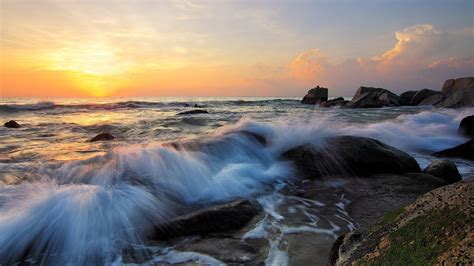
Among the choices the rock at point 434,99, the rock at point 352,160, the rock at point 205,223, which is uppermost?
the rock at point 434,99

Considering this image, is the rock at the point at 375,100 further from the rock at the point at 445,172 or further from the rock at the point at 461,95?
the rock at the point at 445,172

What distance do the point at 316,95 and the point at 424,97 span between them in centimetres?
1358

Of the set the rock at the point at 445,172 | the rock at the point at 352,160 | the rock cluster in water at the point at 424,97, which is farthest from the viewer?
the rock cluster in water at the point at 424,97

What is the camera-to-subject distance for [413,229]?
6.11ft

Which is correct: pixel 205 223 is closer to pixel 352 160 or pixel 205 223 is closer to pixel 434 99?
pixel 352 160

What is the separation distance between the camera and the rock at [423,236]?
1.58 metres

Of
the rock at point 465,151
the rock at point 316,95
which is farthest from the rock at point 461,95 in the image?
the rock at point 465,151

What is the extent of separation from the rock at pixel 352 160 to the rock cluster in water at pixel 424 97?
19234mm

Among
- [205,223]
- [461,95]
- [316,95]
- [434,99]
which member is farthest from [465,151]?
[316,95]

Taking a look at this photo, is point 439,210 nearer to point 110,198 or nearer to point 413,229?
point 413,229

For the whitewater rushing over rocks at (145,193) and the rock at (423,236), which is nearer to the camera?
the rock at (423,236)

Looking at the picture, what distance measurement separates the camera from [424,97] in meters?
30.5

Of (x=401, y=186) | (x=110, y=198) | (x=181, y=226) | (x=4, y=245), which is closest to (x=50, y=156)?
(x=110, y=198)

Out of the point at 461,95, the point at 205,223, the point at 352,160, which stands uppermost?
the point at 461,95
